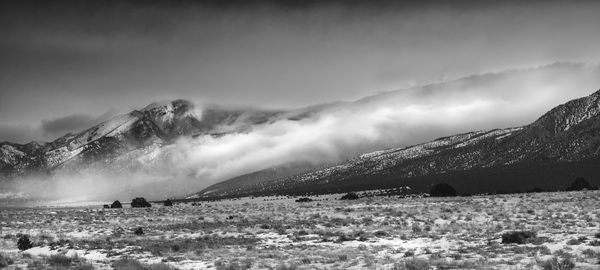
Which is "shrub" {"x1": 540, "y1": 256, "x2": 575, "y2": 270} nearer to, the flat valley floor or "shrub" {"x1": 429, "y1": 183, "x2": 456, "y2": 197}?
the flat valley floor

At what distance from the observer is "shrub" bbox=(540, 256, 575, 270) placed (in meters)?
15.2

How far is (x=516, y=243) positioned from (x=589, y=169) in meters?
151

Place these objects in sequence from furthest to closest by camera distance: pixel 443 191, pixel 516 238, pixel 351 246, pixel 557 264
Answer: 1. pixel 443 191
2. pixel 351 246
3. pixel 516 238
4. pixel 557 264

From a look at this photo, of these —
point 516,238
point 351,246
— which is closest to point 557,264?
point 516,238

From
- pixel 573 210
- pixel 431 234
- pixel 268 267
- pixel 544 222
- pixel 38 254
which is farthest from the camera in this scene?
pixel 573 210

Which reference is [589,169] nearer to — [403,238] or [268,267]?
[403,238]

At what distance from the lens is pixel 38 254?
82.0 feet

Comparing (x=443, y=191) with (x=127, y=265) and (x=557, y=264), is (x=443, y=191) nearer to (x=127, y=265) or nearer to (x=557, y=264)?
(x=557, y=264)

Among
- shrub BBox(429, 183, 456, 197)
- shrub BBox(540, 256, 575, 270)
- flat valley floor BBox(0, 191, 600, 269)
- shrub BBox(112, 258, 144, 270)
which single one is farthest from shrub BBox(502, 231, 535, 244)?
shrub BBox(429, 183, 456, 197)

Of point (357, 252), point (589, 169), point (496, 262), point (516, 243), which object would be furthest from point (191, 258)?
point (589, 169)

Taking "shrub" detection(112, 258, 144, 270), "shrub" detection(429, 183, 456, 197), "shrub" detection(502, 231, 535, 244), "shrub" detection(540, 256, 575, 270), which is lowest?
"shrub" detection(540, 256, 575, 270)

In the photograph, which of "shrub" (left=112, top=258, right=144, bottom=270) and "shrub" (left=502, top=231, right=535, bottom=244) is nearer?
"shrub" (left=112, top=258, right=144, bottom=270)

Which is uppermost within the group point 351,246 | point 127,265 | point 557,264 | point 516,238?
point 127,265

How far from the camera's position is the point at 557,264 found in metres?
15.5
